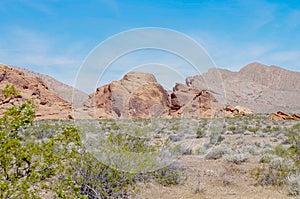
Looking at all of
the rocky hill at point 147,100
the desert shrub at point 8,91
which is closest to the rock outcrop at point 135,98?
the rocky hill at point 147,100

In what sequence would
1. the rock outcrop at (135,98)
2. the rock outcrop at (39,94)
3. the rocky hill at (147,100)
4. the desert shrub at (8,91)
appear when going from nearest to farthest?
1. the desert shrub at (8,91)
2. the rocky hill at (147,100)
3. the rock outcrop at (135,98)
4. the rock outcrop at (39,94)

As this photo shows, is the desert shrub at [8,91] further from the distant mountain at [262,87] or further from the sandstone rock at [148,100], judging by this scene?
the distant mountain at [262,87]

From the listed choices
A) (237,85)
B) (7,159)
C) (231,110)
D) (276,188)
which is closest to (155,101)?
(231,110)

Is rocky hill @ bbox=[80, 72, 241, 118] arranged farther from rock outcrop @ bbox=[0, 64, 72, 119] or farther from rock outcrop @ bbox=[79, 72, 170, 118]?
rock outcrop @ bbox=[0, 64, 72, 119]

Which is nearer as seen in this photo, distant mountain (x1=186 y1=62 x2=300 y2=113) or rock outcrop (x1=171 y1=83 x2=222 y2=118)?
rock outcrop (x1=171 y1=83 x2=222 y2=118)

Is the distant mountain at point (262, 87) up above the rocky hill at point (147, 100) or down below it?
above

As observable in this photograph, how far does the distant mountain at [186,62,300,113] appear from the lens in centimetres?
8956

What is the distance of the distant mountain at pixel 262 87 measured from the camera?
8956 centimetres

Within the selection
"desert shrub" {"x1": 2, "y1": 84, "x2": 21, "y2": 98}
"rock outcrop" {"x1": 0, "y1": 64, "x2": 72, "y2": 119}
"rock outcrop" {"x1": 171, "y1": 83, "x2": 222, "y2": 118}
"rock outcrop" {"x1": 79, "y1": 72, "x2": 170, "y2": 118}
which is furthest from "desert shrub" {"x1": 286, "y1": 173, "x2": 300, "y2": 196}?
"rock outcrop" {"x1": 0, "y1": 64, "x2": 72, "y2": 119}

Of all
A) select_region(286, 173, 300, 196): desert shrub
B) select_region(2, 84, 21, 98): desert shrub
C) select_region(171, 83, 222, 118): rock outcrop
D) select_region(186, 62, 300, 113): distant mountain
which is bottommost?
select_region(286, 173, 300, 196): desert shrub

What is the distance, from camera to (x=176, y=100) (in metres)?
40.2

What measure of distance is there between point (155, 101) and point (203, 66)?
30716mm

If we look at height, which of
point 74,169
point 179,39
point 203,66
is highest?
point 179,39

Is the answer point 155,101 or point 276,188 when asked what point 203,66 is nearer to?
point 276,188
